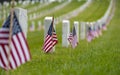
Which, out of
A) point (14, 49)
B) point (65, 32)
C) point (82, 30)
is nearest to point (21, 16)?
point (14, 49)

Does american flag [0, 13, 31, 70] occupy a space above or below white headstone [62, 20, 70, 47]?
above

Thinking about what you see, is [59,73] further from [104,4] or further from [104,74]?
[104,4]

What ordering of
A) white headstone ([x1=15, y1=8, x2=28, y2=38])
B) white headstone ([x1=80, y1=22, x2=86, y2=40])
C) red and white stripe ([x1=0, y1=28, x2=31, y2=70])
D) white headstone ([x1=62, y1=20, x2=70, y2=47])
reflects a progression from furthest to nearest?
1. white headstone ([x1=80, y1=22, x2=86, y2=40])
2. white headstone ([x1=62, y1=20, x2=70, y2=47])
3. white headstone ([x1=15, y1=8, x2=28, y2=38])
4. red and white stripe ([x1=0, y1=28, x2=31, y2=70])

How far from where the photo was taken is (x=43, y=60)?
16.7 meters

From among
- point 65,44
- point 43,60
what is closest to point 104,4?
point 65,44

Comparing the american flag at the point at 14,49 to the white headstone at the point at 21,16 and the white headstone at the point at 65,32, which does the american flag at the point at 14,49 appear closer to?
the white headstone at the point at 21,16

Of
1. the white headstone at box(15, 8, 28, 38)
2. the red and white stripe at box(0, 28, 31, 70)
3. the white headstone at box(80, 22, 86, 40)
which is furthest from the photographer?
the white headstone at box(80, 22, 86, 40)

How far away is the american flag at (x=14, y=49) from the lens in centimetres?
1124

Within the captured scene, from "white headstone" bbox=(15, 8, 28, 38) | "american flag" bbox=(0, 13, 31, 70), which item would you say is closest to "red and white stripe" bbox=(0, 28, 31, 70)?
"american flag" bbox=(0, 13, 31, 70)

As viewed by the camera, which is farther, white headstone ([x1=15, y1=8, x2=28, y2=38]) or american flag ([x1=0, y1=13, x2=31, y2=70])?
white headstone ([x1=15, y1=8, x2=28, y2=38])

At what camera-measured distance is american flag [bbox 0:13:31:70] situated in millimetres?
11242

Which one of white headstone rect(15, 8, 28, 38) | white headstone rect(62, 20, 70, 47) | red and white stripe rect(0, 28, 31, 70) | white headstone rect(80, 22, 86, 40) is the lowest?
white headstone rect(80, 22, 86, 40)

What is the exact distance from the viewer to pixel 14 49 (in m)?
11.3

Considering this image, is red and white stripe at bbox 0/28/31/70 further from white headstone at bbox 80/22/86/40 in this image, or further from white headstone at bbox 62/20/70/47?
white headstone at bbox 80/22/86/40
